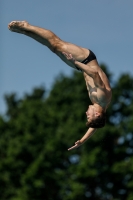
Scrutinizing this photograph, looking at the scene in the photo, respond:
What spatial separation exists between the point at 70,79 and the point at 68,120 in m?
Answer: 6.87

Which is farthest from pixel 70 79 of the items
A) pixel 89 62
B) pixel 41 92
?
pixel 89 62

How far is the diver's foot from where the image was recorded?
19.2m

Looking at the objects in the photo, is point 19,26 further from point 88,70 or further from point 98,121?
point 98,121

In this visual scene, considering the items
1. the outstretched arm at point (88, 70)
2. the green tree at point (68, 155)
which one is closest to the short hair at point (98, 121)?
the outstretched arm at point (88, 70)

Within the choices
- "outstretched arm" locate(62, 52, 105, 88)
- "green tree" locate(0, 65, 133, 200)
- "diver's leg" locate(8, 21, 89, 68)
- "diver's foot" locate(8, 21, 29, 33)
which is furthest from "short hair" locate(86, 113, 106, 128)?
"green tree" locate(0, 65, 133, 200)

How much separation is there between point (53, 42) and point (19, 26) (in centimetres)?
106

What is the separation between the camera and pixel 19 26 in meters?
19.2

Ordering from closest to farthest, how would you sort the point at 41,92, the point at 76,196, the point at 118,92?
Result: the point at 76,196 → the point at 118,92 → the point at 41,92

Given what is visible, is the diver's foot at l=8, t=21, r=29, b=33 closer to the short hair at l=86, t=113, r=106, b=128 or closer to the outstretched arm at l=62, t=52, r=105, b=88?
the outstretched arm at l=62, t=52, r=105, b=88

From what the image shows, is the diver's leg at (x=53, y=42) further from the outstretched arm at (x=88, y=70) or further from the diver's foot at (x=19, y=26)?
the outstretched arm at (x=88, y=70)

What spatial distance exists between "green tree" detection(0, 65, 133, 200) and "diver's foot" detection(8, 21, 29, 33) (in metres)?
45.0

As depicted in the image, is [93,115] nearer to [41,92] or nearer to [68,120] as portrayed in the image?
[68,120]

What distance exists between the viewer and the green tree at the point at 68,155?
65062 mm

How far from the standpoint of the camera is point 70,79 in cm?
7494
